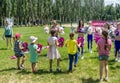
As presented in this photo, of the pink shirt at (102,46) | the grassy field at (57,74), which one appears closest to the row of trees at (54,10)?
the grassy field at (57,74)

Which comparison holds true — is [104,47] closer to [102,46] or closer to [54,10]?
[102,46]

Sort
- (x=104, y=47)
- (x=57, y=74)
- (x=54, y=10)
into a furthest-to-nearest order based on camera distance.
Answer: (x=54, y=10) → (x=57, y=74) → (x=104, y=47)

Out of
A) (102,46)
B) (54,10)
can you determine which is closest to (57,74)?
(102,46)

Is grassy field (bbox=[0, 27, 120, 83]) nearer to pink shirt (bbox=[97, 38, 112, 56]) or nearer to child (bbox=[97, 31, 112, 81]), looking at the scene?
child (bbox=[97, 31, 112, 81])

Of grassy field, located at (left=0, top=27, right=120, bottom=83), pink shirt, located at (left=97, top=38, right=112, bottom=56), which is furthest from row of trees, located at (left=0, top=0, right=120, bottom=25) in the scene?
pink shirt, located at (left=97, top=38, right=112, bottom=56)

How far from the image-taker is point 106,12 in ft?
493

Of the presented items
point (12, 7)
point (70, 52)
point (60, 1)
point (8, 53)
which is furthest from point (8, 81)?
point (60, 1)

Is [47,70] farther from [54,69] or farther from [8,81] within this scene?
[8,81]

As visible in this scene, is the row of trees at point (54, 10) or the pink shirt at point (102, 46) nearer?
the pink shirt at point (102, 46)

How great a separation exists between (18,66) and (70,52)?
2499mm

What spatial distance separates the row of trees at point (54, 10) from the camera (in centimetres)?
8119

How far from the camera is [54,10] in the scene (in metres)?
104

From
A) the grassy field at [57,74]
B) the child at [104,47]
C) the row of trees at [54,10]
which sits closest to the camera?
the child at [104,47]

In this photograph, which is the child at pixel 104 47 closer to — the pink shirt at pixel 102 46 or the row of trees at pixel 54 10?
the pink shirt at pixel 102 46
